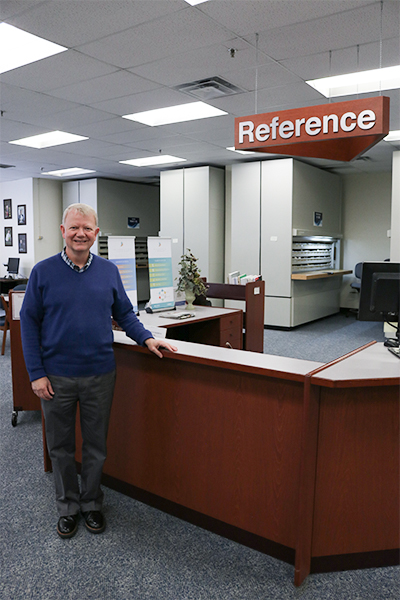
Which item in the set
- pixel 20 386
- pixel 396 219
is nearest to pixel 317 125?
pixel 20 386

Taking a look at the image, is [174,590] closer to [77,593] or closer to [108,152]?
[77,593]

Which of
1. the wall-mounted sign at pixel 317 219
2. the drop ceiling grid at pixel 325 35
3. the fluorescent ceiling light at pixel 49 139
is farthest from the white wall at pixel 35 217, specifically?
the drop ceiling grid at pixel 325 35

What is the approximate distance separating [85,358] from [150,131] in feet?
16.0

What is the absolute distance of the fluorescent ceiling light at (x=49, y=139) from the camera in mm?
7035

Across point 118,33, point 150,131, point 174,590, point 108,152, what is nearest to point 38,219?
point 108,152

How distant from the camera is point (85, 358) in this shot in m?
2.30

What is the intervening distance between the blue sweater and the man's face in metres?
0.10

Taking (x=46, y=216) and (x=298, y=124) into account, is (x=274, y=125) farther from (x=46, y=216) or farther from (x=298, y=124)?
(x=46, y=216)

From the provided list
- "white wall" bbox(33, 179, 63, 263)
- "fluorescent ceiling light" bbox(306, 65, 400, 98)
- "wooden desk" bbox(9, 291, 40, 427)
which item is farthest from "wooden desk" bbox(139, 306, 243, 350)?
"white wall" bbox(33, 179, 63, 263)

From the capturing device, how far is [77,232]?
7.53 ft

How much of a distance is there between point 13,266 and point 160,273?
24.1 ft

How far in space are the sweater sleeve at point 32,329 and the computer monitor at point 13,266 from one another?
8930 mm

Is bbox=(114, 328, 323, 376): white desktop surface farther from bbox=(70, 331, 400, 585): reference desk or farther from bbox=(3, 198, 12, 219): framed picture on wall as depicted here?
bbox=(3, 198, 12, 219): framed picture on wall

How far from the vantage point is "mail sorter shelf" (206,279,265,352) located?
550cm
